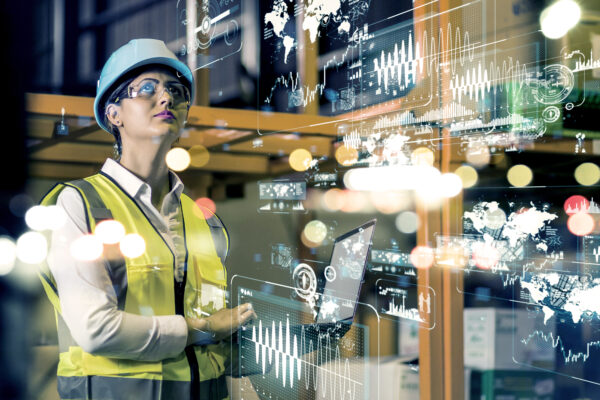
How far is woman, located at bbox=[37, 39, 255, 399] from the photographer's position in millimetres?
2021

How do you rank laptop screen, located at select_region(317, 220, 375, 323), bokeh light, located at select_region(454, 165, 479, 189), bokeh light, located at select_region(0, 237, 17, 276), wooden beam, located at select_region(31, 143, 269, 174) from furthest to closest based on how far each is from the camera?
bokeh light, located at select_region(0, 237, 17, 276)
wooden beam, located at select_region(31, 143, 269, 174)
laptop screen, located at select_region(317, 220, 375, 323)
bokeh light, located at select_region(454, 165, 479, 189)

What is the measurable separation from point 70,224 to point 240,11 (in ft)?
3.44

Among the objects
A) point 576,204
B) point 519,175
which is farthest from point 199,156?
point 576,204

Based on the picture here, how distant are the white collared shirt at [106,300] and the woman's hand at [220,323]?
1.4 inches

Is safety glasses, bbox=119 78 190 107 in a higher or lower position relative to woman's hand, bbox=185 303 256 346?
higher

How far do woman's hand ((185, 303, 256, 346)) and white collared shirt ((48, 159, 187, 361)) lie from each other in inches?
1.4

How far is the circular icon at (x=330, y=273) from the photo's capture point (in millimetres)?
1627

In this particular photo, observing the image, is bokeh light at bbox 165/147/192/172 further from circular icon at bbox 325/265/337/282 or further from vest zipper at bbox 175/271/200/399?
circular icon at bbox 325/265/337/282

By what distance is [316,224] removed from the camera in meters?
1.73

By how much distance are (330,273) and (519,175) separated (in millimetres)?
679

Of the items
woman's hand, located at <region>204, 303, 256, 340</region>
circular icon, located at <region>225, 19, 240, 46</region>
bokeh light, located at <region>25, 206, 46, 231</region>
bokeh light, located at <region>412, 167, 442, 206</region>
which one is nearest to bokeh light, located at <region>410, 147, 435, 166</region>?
bokeh light, located at <region>412, 167, 442, 206</region>

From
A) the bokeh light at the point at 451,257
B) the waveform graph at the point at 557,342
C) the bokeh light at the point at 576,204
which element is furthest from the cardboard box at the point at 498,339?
the bokeh light at the point at 576,204

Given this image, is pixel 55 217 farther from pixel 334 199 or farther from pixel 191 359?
pixel 334 199

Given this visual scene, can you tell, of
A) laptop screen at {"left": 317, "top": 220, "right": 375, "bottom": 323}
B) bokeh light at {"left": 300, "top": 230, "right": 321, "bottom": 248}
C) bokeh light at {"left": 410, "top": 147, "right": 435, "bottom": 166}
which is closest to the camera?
bokeh light at {"left": 410, "top": 147, "right": 435, "bottom": 166}
